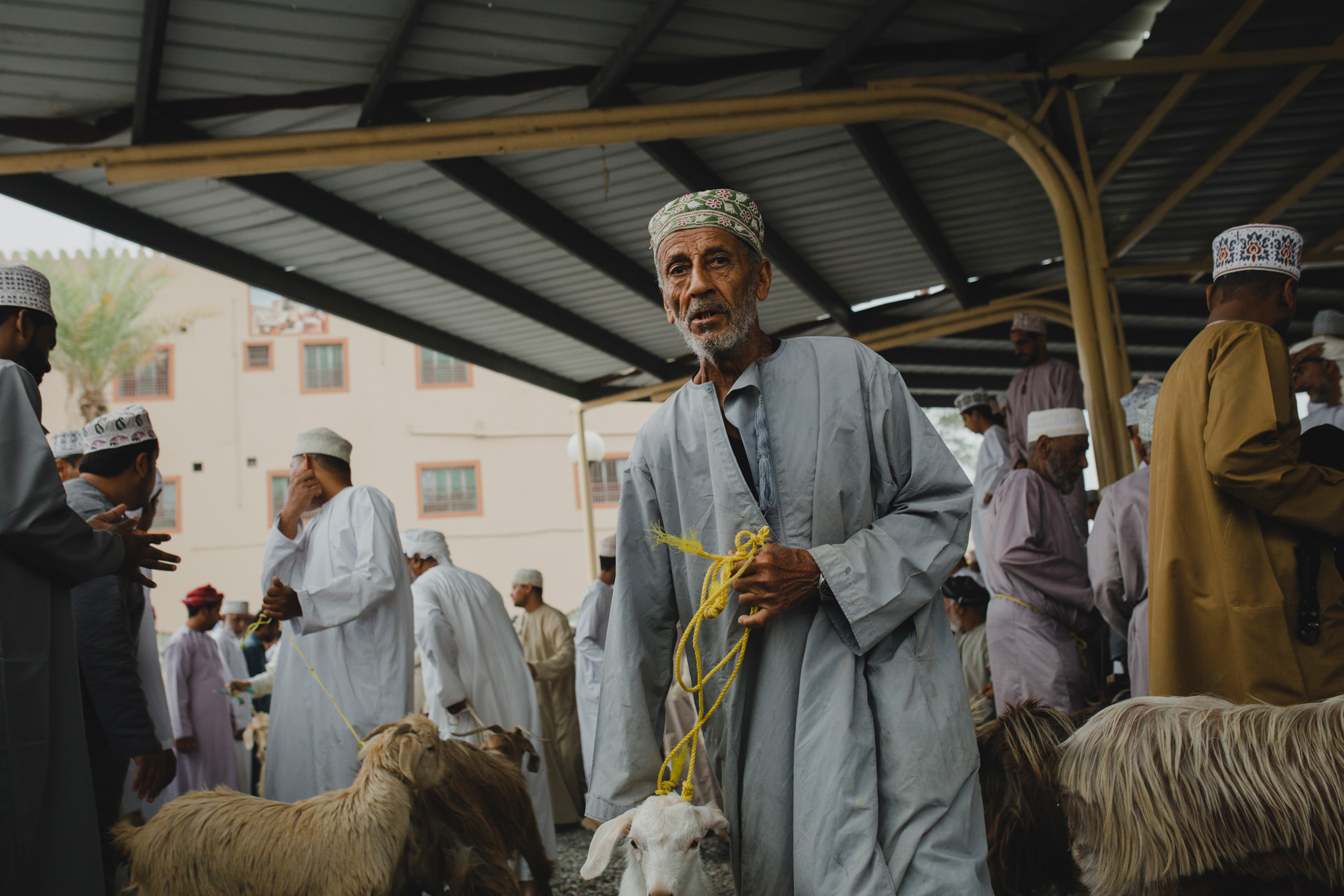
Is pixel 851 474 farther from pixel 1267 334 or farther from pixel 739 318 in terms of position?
pixel 1267 334

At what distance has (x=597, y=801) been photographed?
2395 mm

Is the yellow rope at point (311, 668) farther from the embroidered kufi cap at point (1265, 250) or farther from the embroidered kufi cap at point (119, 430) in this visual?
the embroidered kufi cap at point (1265, 250)

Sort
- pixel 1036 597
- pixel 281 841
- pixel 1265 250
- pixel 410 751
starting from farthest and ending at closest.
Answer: pixel 1036 597 < pixel 410 751 < pixel 281 841 < pixel 1265 250

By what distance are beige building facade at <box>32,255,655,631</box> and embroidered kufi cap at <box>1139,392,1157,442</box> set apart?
22654 millimetres

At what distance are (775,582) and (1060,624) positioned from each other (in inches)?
144

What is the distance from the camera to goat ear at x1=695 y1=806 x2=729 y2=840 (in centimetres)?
236

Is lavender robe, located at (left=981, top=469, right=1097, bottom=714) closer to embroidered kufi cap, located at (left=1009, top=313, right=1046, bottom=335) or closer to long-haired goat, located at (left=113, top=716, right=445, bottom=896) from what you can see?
long-haired goat, located at (left=113, top=716, right=445, bottom=896)

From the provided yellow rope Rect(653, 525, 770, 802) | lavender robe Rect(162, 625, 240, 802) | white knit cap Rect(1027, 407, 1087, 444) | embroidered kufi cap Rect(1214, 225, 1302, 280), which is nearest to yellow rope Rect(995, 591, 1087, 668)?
white knit cap Rect(1027, 407, 1087, 444)

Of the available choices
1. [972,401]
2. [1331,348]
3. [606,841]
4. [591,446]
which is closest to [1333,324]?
[1331,348]

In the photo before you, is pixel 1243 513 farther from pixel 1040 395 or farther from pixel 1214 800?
pixel 1040 395

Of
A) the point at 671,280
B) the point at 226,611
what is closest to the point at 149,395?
the point at 226,611

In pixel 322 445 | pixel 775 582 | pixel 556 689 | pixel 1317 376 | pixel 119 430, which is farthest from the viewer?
pixel 556 689

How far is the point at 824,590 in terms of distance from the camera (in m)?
2.28

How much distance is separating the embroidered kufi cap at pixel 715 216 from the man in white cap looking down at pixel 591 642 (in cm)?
591
